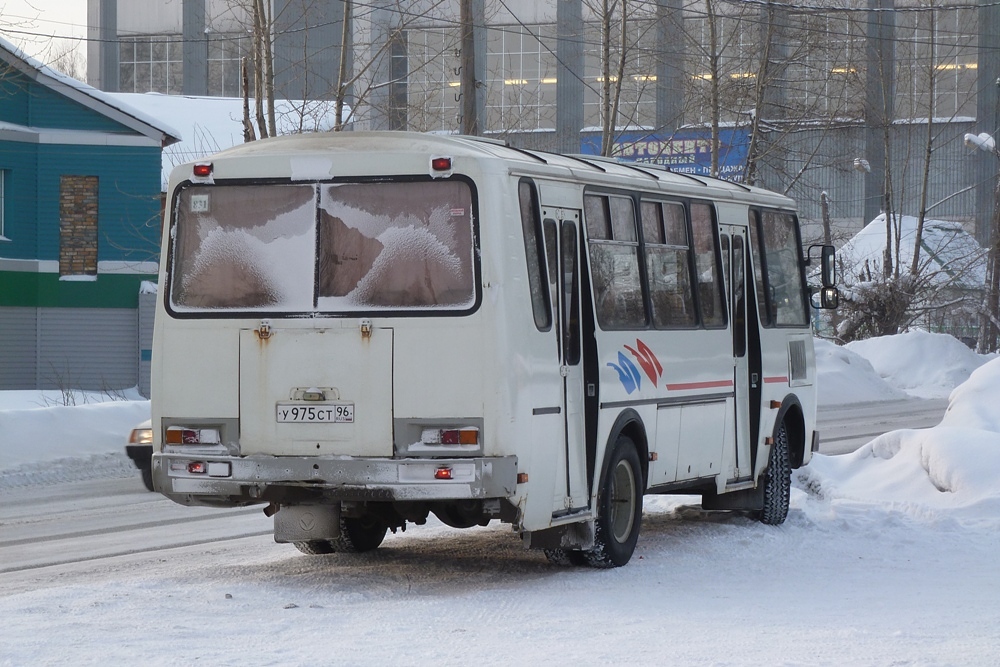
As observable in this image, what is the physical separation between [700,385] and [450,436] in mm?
3272

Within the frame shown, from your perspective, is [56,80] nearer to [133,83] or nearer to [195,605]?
[195,605]

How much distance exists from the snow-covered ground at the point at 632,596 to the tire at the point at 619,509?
164 mm

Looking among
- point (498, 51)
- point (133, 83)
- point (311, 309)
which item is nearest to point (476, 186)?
point (311, 309)

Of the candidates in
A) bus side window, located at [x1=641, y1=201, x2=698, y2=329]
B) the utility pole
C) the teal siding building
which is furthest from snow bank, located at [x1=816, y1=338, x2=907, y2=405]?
bus side window, located at [x1=641, y1=201, x2=698, y2=329]

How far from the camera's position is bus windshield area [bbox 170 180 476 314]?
362 inches

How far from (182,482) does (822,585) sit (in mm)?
3968

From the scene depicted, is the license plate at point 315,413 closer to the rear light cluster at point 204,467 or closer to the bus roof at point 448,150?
the rear light cluster at point 204,467

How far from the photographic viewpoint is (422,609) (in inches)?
336

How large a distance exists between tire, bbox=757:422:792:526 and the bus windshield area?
475 cm

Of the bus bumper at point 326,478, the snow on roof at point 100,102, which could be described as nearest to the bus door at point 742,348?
the bus bumper at point 326,478

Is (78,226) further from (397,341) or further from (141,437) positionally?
(397,341)

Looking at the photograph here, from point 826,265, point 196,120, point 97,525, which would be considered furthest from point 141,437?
point 196,120

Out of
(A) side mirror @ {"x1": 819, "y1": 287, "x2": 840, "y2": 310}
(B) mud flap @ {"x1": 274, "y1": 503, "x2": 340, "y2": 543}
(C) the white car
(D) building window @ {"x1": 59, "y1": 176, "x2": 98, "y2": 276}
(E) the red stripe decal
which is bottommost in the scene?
(B) mud flap @ {"x1": 274, "y1": 503, "x2": 340, "y2": 543}

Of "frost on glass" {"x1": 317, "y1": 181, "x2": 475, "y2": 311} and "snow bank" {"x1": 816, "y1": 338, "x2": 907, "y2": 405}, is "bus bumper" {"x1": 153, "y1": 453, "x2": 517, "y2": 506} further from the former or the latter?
"snow bank" {"x1": 816, "y1": 338, "x2": 907, "y2": 405}
